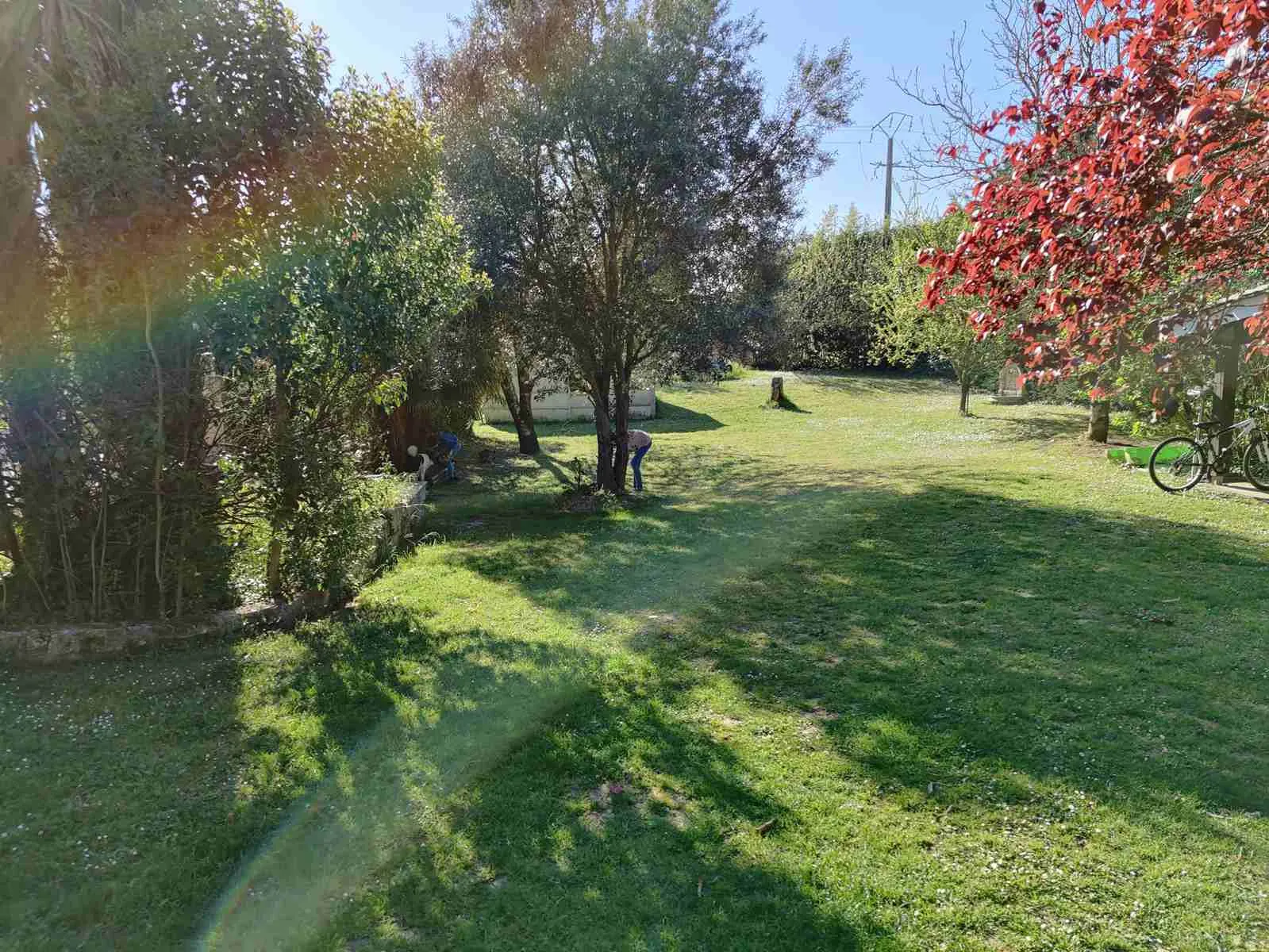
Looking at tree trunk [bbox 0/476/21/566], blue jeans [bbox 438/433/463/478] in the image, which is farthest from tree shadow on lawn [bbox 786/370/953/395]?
tree trunk [bbox 0/476/21/566]

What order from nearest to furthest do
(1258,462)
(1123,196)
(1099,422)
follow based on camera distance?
(1123,196) < (1258,462) < (1099,422)

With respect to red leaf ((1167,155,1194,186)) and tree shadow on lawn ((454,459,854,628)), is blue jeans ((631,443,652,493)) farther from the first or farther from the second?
red leaf ((1167,155,1194,186))

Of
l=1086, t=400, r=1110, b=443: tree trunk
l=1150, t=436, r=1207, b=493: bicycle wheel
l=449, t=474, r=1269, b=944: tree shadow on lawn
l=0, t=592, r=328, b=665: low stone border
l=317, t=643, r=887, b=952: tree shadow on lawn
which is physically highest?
l=1086, t=400, r=1110, b=443: tree trunk

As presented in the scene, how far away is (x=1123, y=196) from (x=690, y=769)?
3058mm

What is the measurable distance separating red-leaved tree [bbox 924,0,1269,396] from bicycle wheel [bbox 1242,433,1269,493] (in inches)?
348

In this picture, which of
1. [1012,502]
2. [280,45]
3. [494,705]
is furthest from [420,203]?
[1012,502]

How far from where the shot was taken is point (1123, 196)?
2.48m

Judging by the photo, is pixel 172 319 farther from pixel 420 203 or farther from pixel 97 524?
pixel 420 203

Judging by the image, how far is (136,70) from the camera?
425 centimetres

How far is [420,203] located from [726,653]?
4.44m

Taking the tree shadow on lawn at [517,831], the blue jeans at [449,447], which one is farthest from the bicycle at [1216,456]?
the blue jeans at [449,447]

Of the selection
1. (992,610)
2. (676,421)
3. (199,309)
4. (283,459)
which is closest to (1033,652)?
(992,610)

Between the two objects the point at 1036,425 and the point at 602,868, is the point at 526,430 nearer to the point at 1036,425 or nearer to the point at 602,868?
the point at 1036,425

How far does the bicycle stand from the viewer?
999cm
